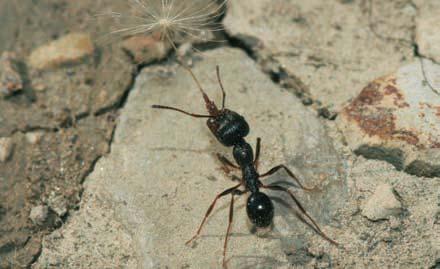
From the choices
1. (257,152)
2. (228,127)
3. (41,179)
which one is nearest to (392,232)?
(257,152)

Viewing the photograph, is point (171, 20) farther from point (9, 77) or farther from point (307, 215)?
point (307, 215)

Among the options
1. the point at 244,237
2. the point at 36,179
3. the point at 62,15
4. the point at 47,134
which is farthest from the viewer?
the point at 62,15

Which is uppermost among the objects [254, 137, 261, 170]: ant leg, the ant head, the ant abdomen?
the ant abdomen

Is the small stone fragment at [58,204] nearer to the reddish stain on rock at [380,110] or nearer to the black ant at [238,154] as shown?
the black ant at [238,154]

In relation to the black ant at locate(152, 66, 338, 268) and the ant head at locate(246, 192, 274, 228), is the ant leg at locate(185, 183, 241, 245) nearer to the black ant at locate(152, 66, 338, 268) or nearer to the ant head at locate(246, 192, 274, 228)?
the black ant at locate(152, 66, 338, 268)

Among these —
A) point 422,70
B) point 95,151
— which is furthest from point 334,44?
point 95,151

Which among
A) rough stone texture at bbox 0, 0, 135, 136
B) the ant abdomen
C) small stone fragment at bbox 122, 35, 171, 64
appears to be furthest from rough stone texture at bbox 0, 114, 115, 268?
the ant abdomen

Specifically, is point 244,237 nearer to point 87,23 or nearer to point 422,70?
point 422,70
